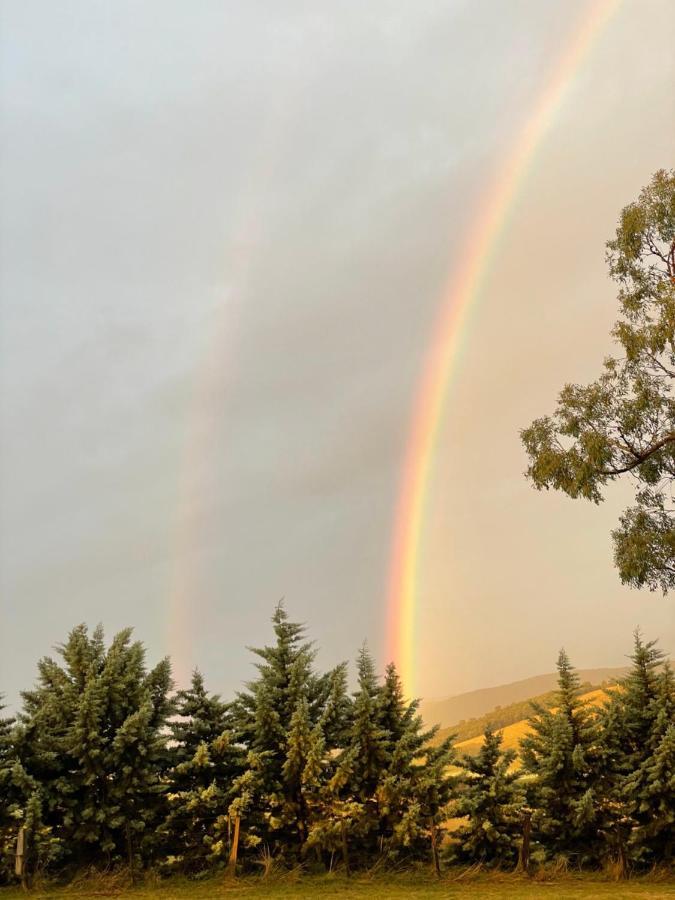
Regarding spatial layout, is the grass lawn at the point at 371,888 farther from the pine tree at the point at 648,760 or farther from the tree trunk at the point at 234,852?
the pine tree at the point at 648,760

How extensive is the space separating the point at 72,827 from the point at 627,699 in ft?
40.7

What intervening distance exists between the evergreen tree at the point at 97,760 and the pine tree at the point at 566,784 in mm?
8202

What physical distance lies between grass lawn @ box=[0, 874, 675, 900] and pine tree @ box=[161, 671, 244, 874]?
64 centimetres

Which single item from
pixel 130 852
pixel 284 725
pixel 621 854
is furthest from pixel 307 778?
pixel 621 854

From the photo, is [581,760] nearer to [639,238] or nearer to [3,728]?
[3,728]

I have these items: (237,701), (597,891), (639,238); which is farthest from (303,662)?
(639,238)

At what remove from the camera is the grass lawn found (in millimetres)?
13250

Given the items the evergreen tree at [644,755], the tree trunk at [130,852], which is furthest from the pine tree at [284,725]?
the evergreen tree at [644,755]

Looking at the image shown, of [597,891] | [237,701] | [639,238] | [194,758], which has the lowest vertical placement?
[597,891]

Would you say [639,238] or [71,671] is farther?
[639,238]

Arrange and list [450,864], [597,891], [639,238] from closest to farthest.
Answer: [597,891], [450,864], [639,238]

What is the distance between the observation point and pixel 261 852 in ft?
50.4

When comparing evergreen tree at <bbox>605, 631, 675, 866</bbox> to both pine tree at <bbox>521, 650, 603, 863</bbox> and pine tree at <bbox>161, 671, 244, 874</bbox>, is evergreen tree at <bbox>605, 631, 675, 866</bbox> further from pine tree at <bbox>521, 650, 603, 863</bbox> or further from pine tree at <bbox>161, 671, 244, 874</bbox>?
pine tree at <bbox>161, 671, 244, 874</bbox>

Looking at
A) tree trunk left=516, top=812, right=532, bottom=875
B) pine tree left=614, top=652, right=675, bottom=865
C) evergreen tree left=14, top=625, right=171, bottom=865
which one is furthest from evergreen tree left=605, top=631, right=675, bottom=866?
evergreen tree left=14, top=625, right=171, bottom=865
